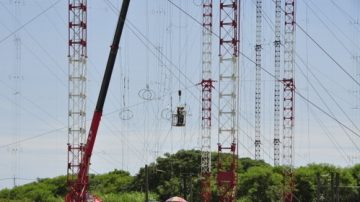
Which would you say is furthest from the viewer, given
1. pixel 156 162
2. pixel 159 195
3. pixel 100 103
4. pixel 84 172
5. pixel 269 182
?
pixel 156 162

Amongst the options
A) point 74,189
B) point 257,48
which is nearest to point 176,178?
point 257,48

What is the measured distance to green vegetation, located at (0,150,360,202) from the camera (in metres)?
96.4

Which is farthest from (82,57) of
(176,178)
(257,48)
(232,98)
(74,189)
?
(176,178)

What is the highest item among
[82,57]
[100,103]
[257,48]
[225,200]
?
[257,48]

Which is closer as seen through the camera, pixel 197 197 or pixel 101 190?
pixel 197 197

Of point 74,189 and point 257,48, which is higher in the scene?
point 257,48

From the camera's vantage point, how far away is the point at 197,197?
101562 millimetres

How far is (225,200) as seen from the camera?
234ft

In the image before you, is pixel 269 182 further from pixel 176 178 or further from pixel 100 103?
pixel 100 103

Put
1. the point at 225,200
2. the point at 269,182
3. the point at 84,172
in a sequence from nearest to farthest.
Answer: the point at 84,172 < the point at 225,200 < the point at 269,182

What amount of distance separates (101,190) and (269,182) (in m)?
29.2

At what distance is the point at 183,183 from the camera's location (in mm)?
100188

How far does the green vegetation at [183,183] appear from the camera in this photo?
96375 millimetres

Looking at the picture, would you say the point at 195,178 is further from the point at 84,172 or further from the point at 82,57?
the point at 84,172
